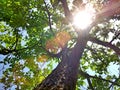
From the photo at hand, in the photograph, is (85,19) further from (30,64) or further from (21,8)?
(30,64)

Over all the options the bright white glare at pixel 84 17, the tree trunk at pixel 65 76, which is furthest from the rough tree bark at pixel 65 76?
the bright white glare at pixel 84 17

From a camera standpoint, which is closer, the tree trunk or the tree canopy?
the tree trunk

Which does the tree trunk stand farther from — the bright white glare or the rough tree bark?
the bright white glare

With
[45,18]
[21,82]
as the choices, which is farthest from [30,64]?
[45,18]

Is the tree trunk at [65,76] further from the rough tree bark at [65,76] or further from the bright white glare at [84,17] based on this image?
the bright white glare at [84,17]

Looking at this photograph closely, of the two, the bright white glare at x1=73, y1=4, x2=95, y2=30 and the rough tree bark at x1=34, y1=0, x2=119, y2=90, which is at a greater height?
the bright white glare at x1=73, y1=4, x2=95, y2=30

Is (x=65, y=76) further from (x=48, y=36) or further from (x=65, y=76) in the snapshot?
(x=48, y=36)

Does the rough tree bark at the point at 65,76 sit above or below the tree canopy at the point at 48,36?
below

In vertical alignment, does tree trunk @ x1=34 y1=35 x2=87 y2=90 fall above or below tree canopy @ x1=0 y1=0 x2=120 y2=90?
below

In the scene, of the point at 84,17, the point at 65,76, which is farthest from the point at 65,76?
the point at 84,17

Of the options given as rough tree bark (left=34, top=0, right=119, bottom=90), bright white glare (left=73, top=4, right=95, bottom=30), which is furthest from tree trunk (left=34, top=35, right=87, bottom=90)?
bright white glare (left=73, top=4, right=95, bottom=30)

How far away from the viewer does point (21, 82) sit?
20297 mm

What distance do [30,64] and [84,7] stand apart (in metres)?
7.99

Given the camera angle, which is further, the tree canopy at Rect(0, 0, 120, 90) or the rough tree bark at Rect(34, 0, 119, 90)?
the tree canopy at Rect(0, 0, 120, 90)
